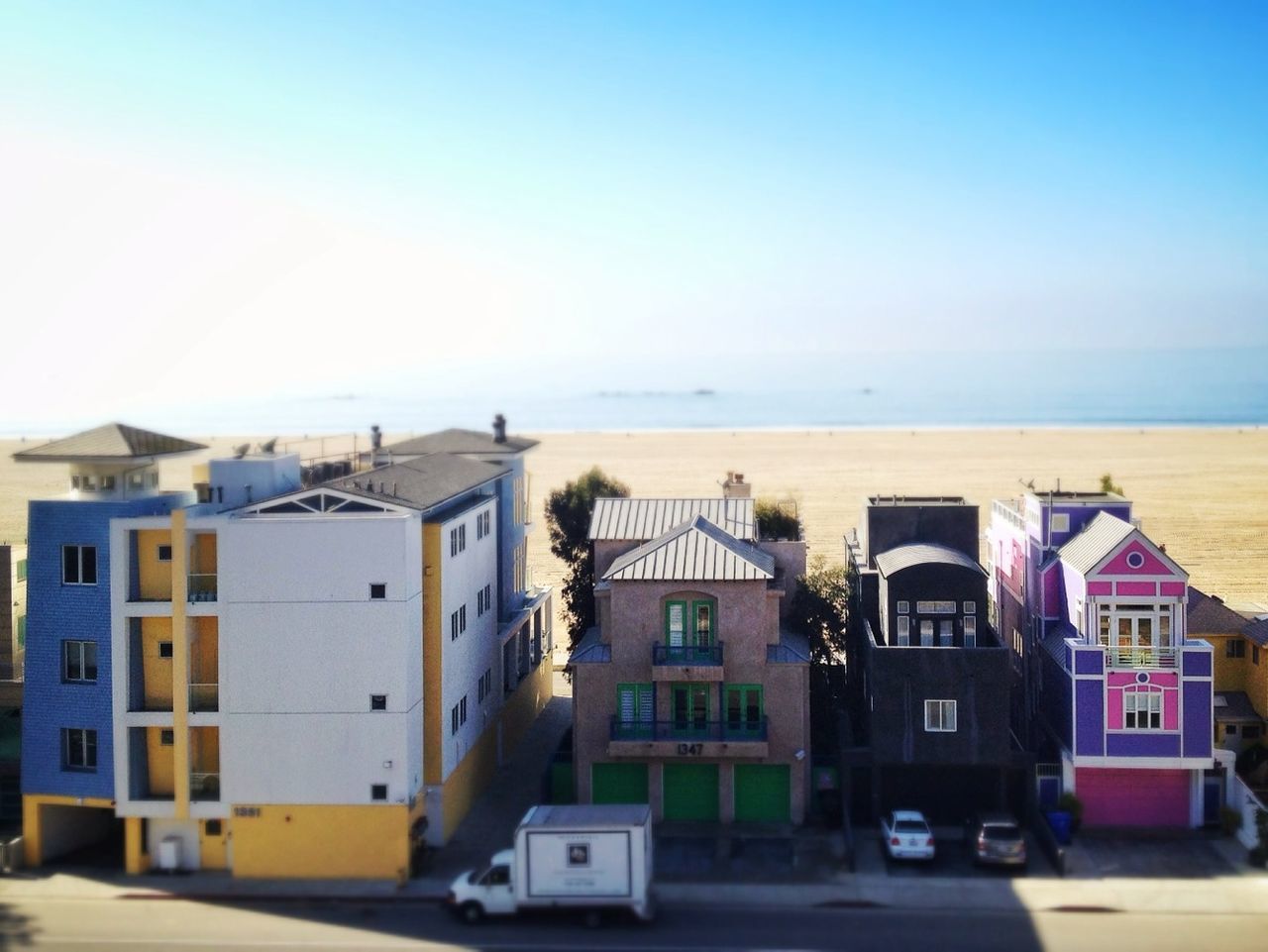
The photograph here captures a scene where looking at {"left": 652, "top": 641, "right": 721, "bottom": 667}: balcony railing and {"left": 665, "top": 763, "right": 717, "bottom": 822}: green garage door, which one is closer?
{"left": 652, "top": 641, "right": 721, "bottom": 667}: balcony railing

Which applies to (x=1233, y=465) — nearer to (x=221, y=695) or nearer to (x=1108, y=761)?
(x=1108, y=761)

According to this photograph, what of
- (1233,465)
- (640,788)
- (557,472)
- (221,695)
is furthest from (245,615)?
(1233,465)

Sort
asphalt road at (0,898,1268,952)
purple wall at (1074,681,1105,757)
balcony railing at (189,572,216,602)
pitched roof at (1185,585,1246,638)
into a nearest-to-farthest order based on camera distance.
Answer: asphalt road at (0,898,1268,952)
balcony railing at (189,572,216,602)
purple wall at (1074,681,1105,757)
pitched roof at (1185,585,1246,638)

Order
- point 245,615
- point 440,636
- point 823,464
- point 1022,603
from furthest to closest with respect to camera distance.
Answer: point 823,464 → point 1022,603 → point 440,636 → point 245,615

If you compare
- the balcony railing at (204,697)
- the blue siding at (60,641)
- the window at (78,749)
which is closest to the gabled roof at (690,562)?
the balcony railing at (204,697)

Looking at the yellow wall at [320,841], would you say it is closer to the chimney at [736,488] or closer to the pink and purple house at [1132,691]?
the chimney at [736,488]

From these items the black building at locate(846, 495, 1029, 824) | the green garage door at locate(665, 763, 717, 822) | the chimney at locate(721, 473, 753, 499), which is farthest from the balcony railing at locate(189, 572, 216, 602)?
the chimney at locate(721, 473, 753, 499)

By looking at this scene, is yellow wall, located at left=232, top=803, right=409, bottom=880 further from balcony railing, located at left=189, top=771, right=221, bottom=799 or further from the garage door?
the garage door
